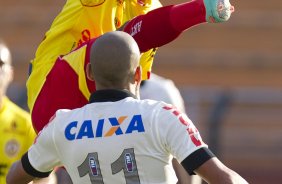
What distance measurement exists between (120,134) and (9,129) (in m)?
4.53

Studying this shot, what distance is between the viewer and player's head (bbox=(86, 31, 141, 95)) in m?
4.53

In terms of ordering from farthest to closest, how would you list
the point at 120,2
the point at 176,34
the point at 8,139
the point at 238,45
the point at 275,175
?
the point at 238,45 → the point at 275,175 → the point at 8,139 → the point at 120,2 → the point at 176,34

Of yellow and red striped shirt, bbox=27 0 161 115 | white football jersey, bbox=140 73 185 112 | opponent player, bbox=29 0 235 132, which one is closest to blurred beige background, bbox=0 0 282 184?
white football jersey, bbox=140 73 185 112

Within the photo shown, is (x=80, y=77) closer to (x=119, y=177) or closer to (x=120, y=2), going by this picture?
(x=120, y=2)

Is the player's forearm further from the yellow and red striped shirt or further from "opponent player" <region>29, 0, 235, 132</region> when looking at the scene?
the yellow and red striped shirt

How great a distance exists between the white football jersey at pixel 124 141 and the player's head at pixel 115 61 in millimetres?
81

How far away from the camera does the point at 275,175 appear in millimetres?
15953

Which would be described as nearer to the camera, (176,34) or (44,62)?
(176,34)

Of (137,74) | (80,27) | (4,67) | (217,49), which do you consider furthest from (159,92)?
(217,49)

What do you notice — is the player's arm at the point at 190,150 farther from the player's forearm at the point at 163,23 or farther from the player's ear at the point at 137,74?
the player's forearm at the point at 163,23

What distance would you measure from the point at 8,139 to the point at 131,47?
4.42 m

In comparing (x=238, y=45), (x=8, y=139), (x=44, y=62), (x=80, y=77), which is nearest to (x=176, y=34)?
(x=80, y=77)

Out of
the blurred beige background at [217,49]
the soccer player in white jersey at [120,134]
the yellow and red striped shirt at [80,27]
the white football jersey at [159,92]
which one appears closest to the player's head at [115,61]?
the soccer player in white jersey at [120,134]

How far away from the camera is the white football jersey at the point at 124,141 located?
441cm
